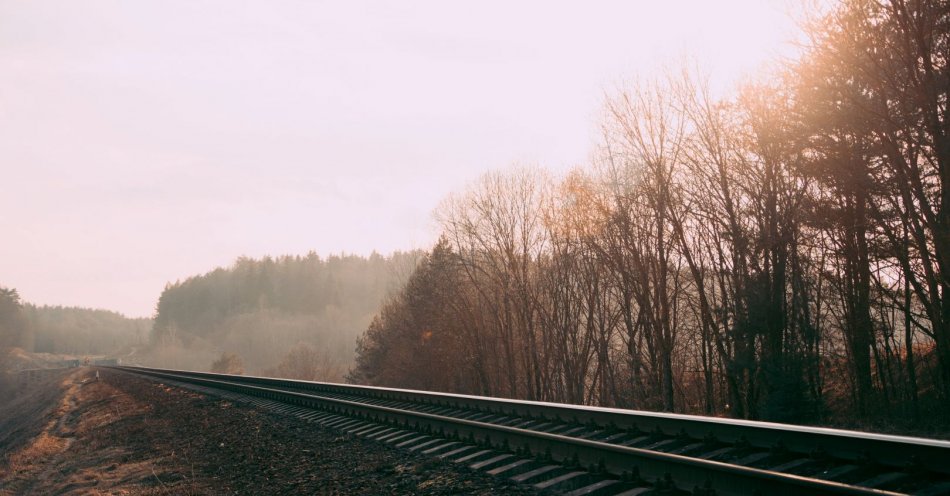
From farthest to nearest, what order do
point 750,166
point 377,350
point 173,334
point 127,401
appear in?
point 173,334 → point 377,350 → point 127,401 → point 750,166

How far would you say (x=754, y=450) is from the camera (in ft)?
22.3

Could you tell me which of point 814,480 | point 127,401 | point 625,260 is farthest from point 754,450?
point 127,401

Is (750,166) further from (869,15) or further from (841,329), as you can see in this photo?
(869,15)

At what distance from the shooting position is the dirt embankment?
8.59 metres

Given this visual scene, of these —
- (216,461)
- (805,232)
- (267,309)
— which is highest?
(267,309)

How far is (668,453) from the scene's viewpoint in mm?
6961

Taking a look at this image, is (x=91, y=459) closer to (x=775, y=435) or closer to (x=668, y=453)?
(x=668, y=453)

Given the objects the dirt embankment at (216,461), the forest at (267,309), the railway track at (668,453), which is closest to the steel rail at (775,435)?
the railway track at (668,453)

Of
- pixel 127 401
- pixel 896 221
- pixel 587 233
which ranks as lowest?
pixel 127 401

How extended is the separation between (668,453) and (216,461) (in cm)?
790

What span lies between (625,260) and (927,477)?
81.1ft

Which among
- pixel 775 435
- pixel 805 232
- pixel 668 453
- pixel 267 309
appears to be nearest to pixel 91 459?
pixel 668 453

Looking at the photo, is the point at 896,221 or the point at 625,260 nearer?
the point at 896,221

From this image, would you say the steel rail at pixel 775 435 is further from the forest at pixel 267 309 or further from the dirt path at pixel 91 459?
the forest at pixel 267 309
